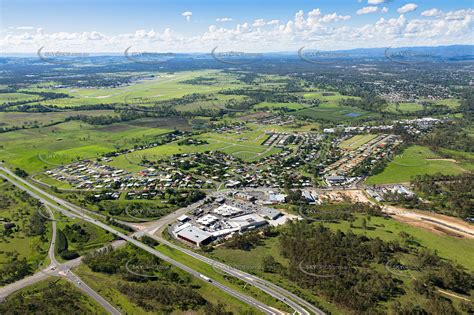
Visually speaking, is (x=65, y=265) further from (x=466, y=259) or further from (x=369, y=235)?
(x=466, y=259)

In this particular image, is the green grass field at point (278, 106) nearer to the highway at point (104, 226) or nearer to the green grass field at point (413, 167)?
the green grass field at point (413, 167)

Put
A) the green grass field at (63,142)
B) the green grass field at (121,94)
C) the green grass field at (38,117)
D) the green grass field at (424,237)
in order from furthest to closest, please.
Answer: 1. the green grass field at (121,94)
2. the green grass field at (38,117)
3. the green grass field at (63,142)
4. the green grass field at (424,237)

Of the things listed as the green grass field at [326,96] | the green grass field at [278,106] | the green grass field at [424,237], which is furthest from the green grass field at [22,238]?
the green grass field at [326,96]

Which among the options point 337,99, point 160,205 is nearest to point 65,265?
point 160,205

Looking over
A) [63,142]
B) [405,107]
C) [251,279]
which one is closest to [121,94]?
[63,142]

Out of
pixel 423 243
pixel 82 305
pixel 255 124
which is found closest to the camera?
pixel 82 305

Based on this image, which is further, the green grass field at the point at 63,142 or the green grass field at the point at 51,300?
the green grass field at the point at 63,142

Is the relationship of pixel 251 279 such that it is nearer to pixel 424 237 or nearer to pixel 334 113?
pixel 424 237

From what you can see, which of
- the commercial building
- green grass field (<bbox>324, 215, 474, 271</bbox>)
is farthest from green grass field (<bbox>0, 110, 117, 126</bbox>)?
green grass field (<bbox>324, 215, 474, 271</bbox>)
